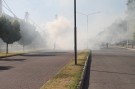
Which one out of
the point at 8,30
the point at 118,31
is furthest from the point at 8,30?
the point at 118,31

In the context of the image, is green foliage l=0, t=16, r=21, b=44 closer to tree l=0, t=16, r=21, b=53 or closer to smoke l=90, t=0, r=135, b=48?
tree l=0, t=16, r=21, b=53

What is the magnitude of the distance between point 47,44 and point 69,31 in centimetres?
1927

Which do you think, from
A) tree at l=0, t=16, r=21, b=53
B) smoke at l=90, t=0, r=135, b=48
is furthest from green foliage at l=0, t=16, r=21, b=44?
smoke at l=90, t=0, r=135, b=48

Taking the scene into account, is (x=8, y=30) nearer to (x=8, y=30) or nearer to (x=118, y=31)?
(x=8, y=30)

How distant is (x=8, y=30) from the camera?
5834 centimetres

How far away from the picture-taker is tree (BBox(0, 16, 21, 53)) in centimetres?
5688

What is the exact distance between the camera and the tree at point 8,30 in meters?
56.9

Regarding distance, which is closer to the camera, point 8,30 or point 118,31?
point 8,30

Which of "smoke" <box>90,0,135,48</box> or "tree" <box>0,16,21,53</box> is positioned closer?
"tree" <box>0,16,21,53</box>

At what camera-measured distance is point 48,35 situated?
111 meters

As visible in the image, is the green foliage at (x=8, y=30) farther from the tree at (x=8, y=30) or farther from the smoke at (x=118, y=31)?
the smoke at (x=118, y=31)

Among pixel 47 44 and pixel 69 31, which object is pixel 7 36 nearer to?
pixel 69 31

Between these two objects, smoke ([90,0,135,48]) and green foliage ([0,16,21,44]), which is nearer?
green foliage ([0,16,21,44])

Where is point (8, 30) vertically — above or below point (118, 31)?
below
